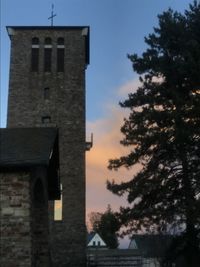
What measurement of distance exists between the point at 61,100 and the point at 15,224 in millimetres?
24322

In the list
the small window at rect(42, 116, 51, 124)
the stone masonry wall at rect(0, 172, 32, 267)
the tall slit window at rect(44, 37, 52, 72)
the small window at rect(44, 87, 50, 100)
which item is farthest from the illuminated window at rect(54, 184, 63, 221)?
the stone masonry wall at rect(0, 172, 32, 267)

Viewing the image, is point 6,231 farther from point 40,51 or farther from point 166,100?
point 40,51

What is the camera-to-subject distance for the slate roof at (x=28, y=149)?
13484 millimetres

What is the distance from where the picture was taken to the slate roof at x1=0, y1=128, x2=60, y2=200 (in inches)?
531

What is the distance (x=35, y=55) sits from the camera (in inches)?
1534

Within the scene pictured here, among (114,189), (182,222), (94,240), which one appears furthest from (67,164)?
(94,240)

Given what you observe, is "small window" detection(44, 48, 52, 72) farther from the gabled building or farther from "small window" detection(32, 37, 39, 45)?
the gabled building

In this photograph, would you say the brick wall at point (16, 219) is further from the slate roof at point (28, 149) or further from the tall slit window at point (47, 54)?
the tall slit window at point (47, 54)

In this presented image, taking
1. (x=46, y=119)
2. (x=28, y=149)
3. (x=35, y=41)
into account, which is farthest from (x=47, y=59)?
(x=28, y=149)

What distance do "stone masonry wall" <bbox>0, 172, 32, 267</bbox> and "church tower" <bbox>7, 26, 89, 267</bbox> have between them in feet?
66.3

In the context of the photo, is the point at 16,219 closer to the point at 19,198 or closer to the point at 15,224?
the point at 15,224

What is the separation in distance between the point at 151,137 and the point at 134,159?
4.94 feet

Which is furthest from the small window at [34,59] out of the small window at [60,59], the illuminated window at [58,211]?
the illuminated window at [58,211]

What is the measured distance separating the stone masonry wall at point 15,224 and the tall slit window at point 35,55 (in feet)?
83.6
